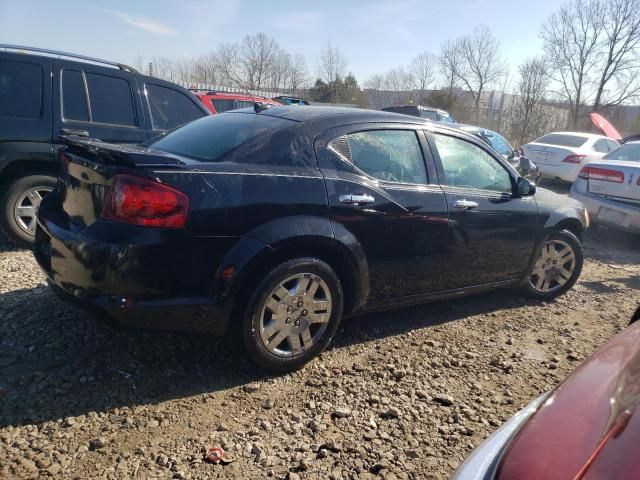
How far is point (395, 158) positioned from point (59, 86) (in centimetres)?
356

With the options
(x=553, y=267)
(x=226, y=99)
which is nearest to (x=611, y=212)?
(x=553, y=267)

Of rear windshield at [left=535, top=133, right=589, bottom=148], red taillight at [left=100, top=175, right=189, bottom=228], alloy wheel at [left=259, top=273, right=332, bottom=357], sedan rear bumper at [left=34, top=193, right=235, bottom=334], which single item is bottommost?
alloy wheel at [left=259, top=273, right=332, bottom=357]

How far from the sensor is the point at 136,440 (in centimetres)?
241

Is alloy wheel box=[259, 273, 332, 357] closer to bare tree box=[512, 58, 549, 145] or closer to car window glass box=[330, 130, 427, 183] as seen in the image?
car window glass box=[330, 130, 427, 183]

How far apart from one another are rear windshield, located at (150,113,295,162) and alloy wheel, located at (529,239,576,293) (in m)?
2.79

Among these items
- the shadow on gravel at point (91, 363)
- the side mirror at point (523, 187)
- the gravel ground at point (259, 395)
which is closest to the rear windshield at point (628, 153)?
the side mirror at point (523, 187)

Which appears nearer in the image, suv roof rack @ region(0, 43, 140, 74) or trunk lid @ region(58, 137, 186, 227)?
trunk lid @ region(58, 137, 186, 227)

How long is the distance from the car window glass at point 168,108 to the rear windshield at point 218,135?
6.76 ft

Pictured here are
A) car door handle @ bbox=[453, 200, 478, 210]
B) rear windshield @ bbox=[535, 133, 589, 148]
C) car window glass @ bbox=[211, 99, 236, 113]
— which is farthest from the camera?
rear windshield @ bbox=[535, 133, 589, 148]

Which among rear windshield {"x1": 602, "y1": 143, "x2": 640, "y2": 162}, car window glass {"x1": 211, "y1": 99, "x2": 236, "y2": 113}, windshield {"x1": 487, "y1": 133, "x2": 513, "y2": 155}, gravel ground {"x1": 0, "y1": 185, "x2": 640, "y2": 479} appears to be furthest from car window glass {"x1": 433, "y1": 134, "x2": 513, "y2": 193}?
car window glass {"x1": 211, "y1": 99, "x2": 236, "y2": 113}

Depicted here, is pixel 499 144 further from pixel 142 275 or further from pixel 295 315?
pixel 142 275

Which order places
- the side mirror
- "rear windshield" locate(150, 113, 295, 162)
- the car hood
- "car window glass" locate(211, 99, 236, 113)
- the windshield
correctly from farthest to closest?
the windshield < "car window glass" locate(211, 99, 236, 113) < the side mirror < "rear windshield" locate(150, 113, 295, 162) < the car hood

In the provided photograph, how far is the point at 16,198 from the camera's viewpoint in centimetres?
473

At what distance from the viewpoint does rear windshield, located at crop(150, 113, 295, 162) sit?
3035 millimetres
